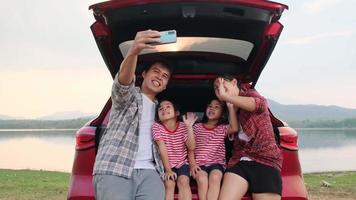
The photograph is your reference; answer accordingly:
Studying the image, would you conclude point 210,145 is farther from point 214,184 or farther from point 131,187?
point 131,187

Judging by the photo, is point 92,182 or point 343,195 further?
point 343,195

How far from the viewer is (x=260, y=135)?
136 inches

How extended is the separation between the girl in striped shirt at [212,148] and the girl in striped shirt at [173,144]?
0.08 meters

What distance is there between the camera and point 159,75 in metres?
3.46

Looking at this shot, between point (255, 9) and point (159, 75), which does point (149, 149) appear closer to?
point (159, 75)

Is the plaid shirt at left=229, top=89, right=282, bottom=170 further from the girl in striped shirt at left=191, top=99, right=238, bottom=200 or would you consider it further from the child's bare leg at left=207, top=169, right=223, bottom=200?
the child's bare leg at left=207, top=169, right=223, bottom=200

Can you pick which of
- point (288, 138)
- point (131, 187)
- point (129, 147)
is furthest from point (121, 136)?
point (288, 138)

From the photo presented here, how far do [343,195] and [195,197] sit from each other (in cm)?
565

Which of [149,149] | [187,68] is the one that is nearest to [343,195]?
[187,68]

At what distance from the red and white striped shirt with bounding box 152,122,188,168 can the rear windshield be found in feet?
1.77

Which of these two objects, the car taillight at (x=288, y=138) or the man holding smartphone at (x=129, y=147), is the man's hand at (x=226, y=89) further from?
the car taillight at (x=288, y=138)

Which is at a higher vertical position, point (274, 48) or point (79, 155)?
point (274, 48)

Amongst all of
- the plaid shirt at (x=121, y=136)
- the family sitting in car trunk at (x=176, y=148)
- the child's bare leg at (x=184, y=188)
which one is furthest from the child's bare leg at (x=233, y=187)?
the plaid shirt at (x=121, y=136)

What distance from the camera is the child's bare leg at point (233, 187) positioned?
338 centimetres
